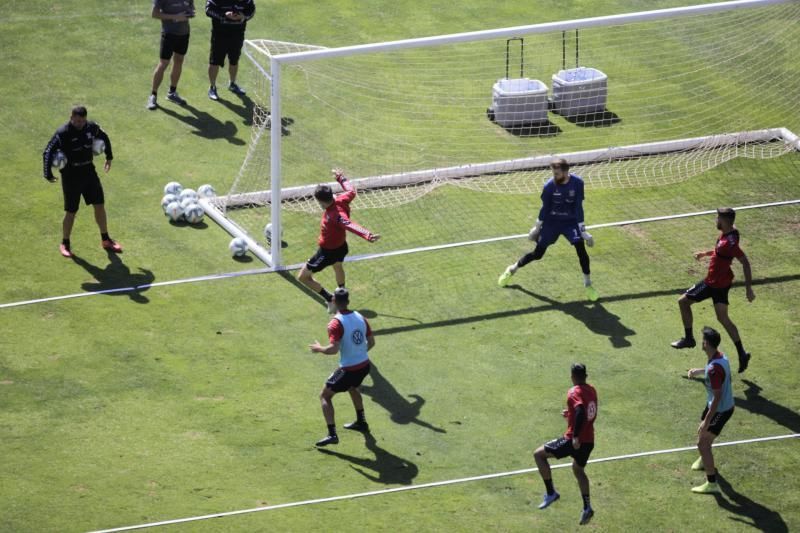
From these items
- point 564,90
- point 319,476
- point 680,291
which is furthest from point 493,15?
point 319,476

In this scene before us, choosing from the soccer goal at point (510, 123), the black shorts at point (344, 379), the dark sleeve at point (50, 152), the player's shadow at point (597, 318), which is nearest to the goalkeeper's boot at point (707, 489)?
the player's shadow at point (597, 318)

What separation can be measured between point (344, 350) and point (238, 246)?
201 inches

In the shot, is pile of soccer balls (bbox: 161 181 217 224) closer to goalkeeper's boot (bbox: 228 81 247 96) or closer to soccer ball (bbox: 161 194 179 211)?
soccer ball (bbox: 161 194 179 211)

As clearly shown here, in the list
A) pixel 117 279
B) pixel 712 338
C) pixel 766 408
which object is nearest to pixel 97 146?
pixel 117 279

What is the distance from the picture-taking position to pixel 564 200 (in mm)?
19031

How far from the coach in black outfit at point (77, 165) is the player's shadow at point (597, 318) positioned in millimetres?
6237

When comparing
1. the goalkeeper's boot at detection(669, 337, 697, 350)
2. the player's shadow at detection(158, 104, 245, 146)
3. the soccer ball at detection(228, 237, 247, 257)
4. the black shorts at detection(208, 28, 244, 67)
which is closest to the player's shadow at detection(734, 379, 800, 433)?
the goalkeeper's boot at detection(669, 337, 697, 350)

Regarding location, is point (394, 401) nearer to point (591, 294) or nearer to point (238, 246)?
point (591, 294)

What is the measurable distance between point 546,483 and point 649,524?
123cm

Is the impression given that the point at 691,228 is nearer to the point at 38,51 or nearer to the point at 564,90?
the point at 564,90

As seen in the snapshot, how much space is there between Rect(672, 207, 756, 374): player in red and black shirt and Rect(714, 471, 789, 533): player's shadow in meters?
2.63

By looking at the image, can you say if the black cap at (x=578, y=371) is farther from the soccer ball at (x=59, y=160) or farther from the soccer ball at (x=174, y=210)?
the soccer ball at (x=174, y=210)

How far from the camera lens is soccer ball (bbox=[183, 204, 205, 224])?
68.8 ft

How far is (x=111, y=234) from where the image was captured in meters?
20.6
